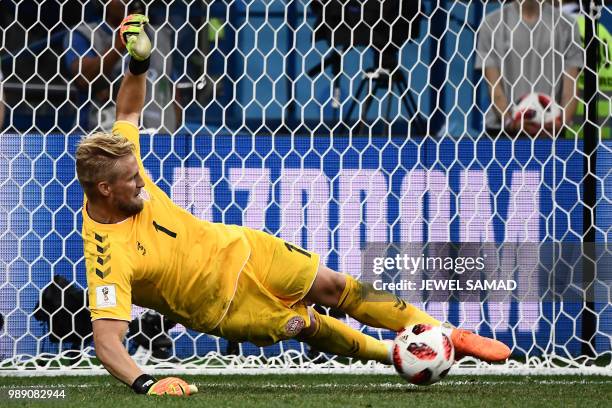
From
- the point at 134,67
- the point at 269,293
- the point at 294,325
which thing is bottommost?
the point at 294,325

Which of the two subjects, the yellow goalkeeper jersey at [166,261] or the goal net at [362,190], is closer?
the yellow goalkeeper jersey at [166,261]

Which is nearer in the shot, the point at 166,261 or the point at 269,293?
the point at 166,261

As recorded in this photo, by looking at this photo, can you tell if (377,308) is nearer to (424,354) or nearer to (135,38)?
(424,354)

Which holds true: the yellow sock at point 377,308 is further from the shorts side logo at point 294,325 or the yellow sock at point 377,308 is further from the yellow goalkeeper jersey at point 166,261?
the yellow goalkeeper jersey at point 166,261

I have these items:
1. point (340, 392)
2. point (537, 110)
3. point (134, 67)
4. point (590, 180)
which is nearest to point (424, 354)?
point (340, 392)

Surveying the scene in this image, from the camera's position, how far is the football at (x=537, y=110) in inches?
242

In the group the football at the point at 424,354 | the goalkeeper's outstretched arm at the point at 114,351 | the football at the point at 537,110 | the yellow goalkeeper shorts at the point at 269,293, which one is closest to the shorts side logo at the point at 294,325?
the yellow goalkeeper shorts at the point at 269,293

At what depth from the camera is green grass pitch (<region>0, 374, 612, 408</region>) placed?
13.2ft

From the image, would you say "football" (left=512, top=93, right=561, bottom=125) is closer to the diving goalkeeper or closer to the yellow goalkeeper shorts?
the diving goalkeeper

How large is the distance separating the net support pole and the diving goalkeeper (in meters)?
1.64

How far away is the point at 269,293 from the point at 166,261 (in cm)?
47

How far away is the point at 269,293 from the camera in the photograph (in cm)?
450

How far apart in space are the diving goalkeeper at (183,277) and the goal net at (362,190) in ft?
3.69

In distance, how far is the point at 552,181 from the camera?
19.6ft
